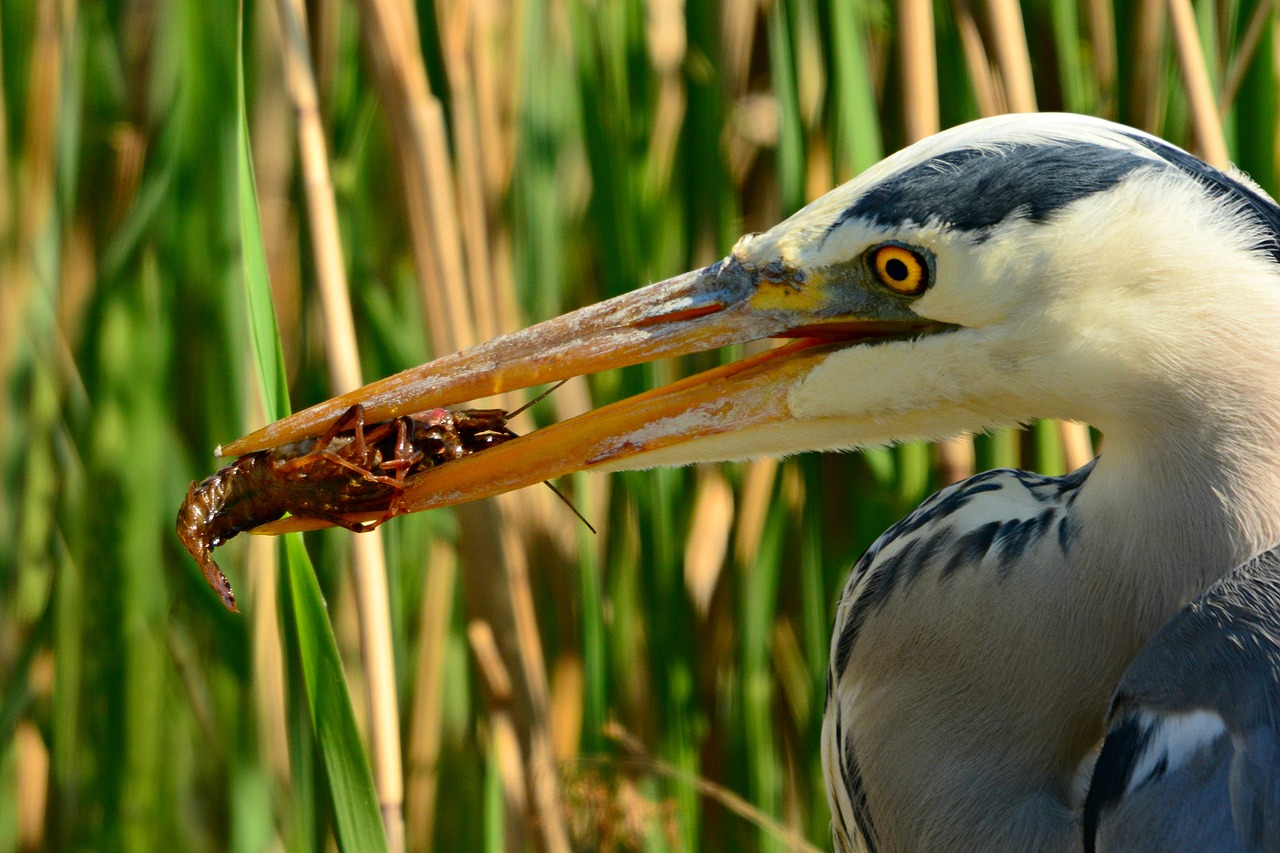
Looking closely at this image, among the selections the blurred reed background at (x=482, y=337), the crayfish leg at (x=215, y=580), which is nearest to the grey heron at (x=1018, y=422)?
the crayfish leg at (x=215, y=580)

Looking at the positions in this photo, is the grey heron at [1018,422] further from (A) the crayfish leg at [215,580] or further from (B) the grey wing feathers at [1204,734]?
(A) the crayfish leg at [215,580]

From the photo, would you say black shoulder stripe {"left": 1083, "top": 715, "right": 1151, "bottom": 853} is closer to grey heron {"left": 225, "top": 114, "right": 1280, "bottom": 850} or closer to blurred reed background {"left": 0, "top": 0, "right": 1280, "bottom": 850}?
grey heron {"left": 225, "top": 114, "right": 1280, "bottom": 850}

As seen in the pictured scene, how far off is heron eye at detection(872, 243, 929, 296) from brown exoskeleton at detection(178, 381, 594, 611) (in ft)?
1.21

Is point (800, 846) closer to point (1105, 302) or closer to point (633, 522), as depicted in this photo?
point (633, 522)

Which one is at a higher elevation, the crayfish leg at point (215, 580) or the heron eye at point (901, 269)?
the heron eye at point (901, 269)

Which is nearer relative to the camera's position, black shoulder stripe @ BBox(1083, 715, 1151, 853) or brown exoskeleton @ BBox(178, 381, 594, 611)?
black shoulder stripe @ BBox(1083, 715, 1151, 853)

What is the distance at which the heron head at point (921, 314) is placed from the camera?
870 millimetres

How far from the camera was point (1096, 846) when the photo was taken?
0.89 meters

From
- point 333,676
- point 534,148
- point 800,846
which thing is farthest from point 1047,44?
point 333,676

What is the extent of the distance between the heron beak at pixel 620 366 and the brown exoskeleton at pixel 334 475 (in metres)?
0.02

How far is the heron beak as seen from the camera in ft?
3.32

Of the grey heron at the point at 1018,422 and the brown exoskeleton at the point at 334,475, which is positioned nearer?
the grey heron at the point at 1018,422

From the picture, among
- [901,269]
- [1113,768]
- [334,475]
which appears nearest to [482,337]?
[334,475]

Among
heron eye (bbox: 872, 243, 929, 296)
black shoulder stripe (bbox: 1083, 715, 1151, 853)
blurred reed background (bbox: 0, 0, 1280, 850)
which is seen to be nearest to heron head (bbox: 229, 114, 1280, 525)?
heron eye (bbox: 872, 243, 929, 296)
